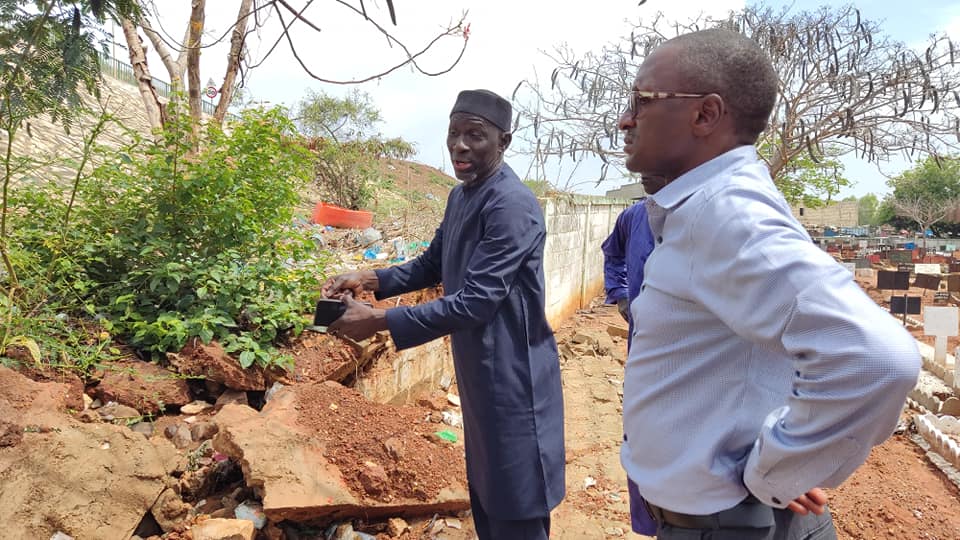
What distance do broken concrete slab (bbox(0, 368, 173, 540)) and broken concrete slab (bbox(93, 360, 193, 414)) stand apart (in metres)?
0.55

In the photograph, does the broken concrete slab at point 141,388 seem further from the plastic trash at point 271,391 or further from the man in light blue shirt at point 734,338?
the man in light blue shirt at point 734,338

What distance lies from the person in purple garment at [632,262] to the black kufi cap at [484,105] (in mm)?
639

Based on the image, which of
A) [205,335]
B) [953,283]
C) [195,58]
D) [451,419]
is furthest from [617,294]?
[953,283]

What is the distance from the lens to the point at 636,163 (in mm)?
1192

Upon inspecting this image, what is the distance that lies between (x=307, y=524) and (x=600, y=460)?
2.43 meters

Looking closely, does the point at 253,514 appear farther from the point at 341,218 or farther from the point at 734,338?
the point at 341,218

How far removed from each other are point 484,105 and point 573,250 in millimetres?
7314

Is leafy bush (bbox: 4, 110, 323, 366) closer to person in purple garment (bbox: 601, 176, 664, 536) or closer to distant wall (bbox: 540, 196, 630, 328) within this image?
person in purple garment (bbox: 601, 176, 664, 536)

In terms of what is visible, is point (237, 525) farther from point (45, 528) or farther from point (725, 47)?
point (725, 47)

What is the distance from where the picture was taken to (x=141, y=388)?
10.3 ft

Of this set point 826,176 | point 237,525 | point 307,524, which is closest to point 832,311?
point 237,525

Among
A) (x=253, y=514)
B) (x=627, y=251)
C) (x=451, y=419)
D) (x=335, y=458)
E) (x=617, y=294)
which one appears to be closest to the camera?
(x=253, y=514)

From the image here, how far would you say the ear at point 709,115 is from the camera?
1.08 metres

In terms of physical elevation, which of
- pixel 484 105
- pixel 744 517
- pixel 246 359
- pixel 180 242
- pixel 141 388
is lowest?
pixel 141 388
